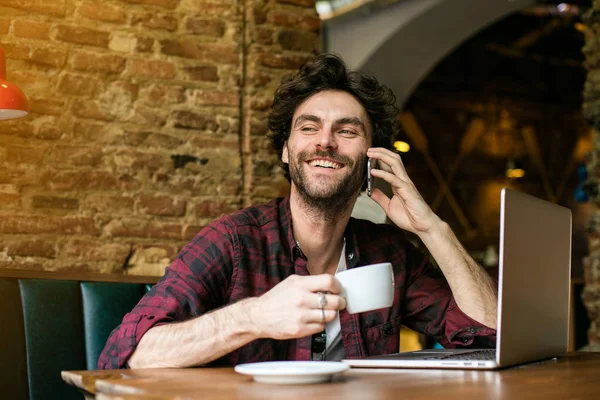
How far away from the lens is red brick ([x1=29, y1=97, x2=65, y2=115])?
2412mm

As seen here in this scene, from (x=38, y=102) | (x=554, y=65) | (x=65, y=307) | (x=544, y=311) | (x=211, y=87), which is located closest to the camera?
(x=544, y=311)

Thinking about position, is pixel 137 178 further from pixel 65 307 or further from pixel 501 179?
pixel 501 179

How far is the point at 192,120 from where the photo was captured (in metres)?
2.65

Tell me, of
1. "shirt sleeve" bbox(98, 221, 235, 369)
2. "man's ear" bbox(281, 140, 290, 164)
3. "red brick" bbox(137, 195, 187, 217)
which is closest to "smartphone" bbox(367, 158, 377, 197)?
"man's ear" bbox(281, 140, 290, 164)

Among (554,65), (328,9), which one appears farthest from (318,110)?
(554,65)

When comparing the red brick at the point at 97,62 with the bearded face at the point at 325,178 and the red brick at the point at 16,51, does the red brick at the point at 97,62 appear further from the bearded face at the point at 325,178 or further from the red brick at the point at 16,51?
the bearded face at the point at 325,178

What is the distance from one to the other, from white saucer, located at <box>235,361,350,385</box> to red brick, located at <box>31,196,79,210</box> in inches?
60.6

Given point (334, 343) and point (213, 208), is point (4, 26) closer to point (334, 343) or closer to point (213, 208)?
point (213, 208)

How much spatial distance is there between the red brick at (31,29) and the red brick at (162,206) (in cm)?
62

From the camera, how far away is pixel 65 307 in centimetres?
180

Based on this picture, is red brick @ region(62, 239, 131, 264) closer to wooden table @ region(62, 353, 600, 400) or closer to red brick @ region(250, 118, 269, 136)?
red brick @ region(250, 118, 269, 136)

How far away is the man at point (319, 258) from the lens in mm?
1434

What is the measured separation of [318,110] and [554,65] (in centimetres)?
650

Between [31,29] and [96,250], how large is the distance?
2.45ft
